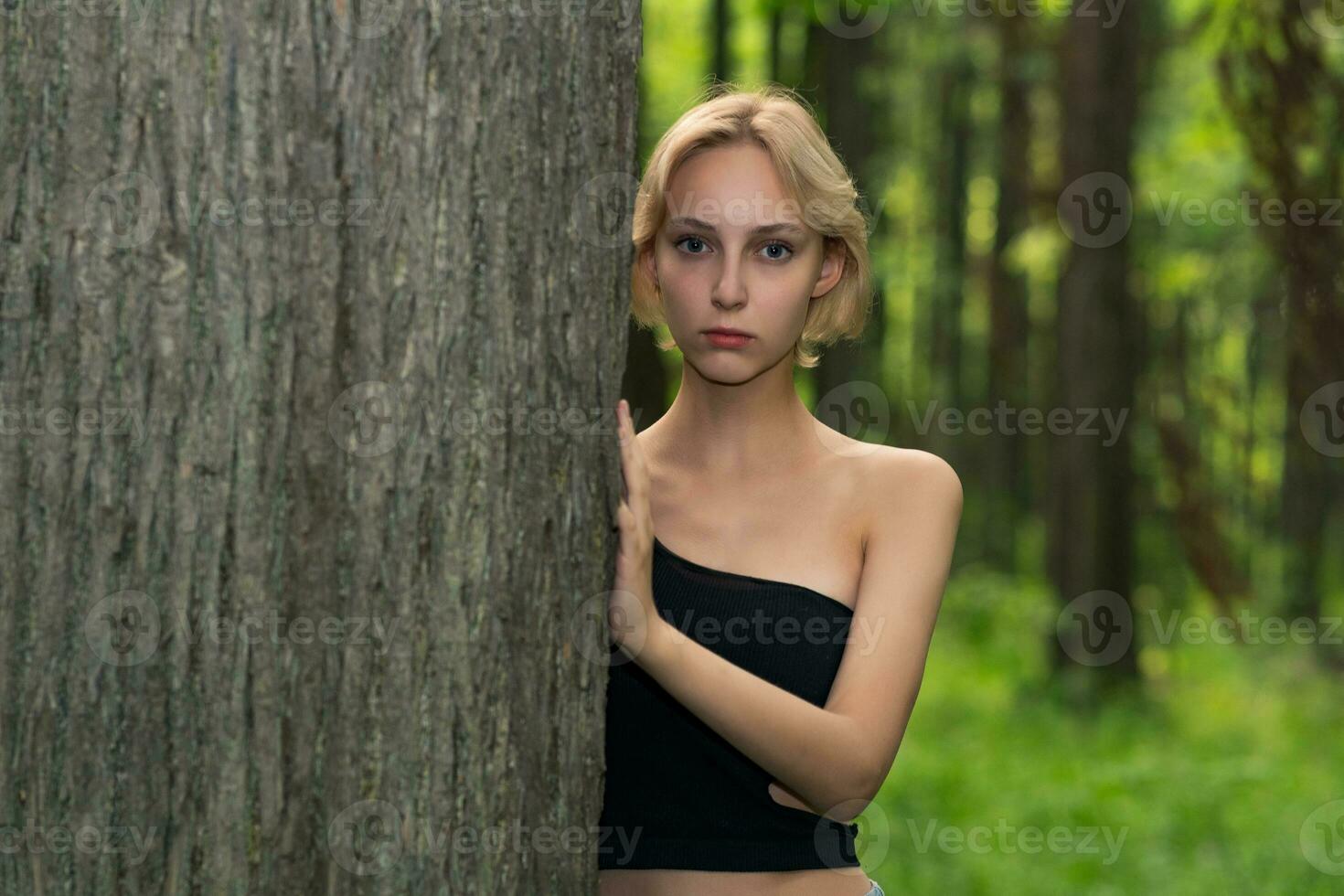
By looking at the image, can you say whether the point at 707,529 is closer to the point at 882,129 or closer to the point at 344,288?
the point at 344,288

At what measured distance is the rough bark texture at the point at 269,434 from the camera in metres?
1.71

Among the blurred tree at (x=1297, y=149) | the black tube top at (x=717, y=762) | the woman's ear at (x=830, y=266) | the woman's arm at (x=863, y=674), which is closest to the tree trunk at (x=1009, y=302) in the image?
the blurred tree at (x=1297, y=149)

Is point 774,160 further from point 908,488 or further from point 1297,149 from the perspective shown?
point 1297,149

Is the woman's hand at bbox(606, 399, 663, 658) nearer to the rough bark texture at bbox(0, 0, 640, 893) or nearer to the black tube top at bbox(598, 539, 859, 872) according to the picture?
the rough bark texture at bbox(0, 0, 640, 893)

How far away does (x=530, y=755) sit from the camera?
1.96 metres

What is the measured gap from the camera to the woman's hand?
211 cm

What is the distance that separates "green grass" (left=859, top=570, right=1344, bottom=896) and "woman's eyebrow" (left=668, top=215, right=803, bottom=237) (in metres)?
5.26

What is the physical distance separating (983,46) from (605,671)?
18014 millimetres

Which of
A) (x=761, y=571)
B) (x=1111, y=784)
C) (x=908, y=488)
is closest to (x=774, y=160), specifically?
(x=908, y=488)

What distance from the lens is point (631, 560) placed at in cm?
212

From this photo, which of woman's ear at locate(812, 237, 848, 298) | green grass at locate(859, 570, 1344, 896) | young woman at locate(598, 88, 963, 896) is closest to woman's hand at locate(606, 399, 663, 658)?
young woman at locate(598, 88, 963, 896)

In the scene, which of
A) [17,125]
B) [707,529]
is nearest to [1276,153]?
[707,529]

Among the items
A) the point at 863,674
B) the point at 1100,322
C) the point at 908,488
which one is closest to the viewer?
the point at 863,674

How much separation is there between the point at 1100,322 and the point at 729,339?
31.9 ft
